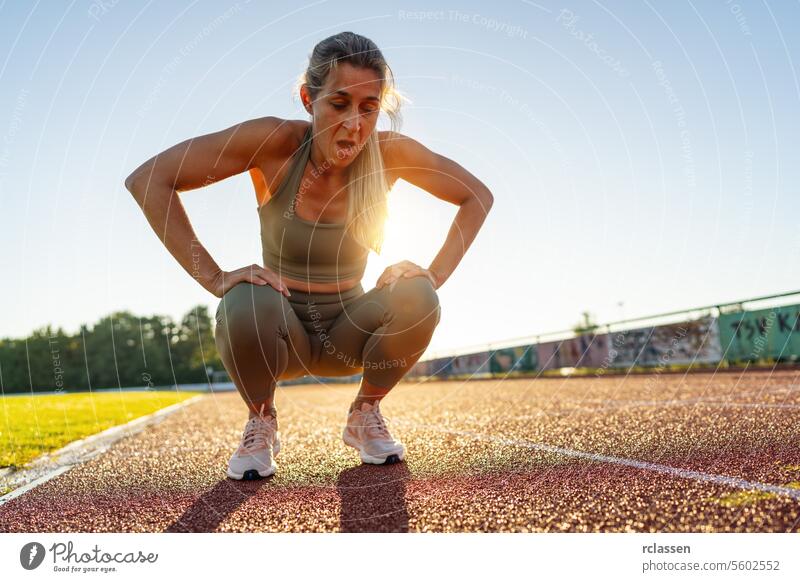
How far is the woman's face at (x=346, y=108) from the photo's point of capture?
107 inches

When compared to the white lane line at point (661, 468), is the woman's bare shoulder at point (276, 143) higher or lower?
higher

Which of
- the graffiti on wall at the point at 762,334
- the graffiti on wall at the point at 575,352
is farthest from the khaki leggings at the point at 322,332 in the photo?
the graffiti on wall at the point at 575,352

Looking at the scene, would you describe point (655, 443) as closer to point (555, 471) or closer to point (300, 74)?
point (555, 471)

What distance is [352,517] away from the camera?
2.07 meters

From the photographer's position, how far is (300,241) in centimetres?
312

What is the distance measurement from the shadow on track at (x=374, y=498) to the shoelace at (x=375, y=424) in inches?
7.2

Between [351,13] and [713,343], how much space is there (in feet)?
43.8

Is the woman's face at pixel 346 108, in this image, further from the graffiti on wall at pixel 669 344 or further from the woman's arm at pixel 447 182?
the graffiti on wall at pixel 669 344

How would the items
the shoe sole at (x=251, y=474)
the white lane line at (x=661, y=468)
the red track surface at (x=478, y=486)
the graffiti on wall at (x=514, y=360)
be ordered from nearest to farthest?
1. the red track surface at (x=478, y=486)
2. the white lane line at (x=661, y=468)
3. the shoe sole at (x=251, y=474)
4. the graffiti on wall at (x=514, y=360)

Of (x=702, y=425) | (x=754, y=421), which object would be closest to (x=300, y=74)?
(x=702, y=425)

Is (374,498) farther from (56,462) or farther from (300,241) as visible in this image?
(56,462)

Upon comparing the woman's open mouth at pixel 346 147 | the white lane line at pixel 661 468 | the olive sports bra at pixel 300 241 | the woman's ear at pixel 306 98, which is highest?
the woman's ear at pixel 306 98

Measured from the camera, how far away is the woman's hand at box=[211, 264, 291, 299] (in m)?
2.74

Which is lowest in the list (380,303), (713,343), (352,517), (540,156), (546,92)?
(713,343)
